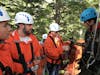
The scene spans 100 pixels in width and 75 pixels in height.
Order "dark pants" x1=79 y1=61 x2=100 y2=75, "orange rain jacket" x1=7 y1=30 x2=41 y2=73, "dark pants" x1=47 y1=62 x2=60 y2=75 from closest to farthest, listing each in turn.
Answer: "dark pants" x1=79 y1=61 x2=100 y2=75 < "orange rain jacket" x1=7 y1=30 x2=41 y2=73 < "dark pants" x1=47 y1=62 x2=60 y2=75

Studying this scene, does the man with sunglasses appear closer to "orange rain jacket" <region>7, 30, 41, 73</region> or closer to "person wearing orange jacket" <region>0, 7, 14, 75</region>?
"orange rain jacket" <region>7, 30, 41, 73</region>

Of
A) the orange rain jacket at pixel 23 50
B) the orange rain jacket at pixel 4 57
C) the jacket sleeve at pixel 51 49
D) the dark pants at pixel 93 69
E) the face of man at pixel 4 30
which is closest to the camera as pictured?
the face of man at pixel 4 30

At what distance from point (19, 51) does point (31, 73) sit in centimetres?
46

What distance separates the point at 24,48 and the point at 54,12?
8.18 m

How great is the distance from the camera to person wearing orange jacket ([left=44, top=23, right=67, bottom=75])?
984 centimetres

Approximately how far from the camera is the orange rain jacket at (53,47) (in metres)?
9.82

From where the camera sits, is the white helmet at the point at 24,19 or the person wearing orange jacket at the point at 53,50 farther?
the person wearing orange jacket at the point at 53,50

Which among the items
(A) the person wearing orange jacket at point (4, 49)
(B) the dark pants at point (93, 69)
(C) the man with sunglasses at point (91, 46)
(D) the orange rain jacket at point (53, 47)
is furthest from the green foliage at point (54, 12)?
(A) the person wearing orange jacket at point (4, 49)

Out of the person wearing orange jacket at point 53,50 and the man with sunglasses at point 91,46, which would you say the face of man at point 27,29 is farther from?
the person wearing orange jacket at point 53,50

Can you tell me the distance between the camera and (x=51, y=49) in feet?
32.2

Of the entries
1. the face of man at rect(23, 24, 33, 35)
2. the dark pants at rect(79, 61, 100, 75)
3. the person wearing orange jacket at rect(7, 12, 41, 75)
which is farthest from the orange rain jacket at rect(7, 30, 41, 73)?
the dark pants at rect(79, 61, 100, 75)

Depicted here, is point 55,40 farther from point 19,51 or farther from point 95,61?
point 95,61

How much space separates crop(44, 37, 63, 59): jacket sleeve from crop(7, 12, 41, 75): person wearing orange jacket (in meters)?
2.88

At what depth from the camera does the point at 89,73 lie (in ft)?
18.5
